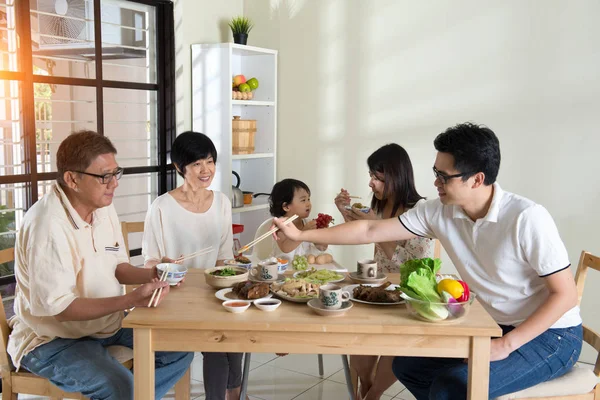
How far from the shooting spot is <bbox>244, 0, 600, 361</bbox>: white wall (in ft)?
12.0

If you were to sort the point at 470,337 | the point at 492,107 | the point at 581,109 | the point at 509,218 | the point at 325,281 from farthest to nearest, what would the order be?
the point at 492,107
the point at 581,109
the point at 325,281
the point at 509,218
the point at 470,337

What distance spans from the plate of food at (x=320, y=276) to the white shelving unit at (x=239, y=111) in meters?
1.87

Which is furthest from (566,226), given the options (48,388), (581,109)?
(48,388)

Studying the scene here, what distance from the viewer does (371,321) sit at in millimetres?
1966

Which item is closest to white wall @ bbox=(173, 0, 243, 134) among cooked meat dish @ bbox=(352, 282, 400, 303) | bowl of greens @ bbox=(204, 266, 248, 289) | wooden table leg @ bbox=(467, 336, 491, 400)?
bowl of greens @ bbox=(204, 266, 248, 289)

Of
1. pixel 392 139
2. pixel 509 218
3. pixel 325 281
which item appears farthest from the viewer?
pixel 392 139

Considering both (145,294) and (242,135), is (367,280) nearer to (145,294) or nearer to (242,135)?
(145,294)

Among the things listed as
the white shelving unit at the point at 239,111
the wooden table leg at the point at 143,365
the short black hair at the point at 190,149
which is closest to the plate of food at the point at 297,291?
the wooden table leg at the point at 143,365

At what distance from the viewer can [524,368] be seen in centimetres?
210

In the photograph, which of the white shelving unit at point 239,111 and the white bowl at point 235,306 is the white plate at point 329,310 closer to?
the white bowl at point 235,306

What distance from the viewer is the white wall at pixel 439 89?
3.65 metres

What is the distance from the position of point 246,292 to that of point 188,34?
2.51 m

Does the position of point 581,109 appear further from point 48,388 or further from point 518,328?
point 48,388

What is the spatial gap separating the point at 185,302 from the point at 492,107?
247 centimetres
